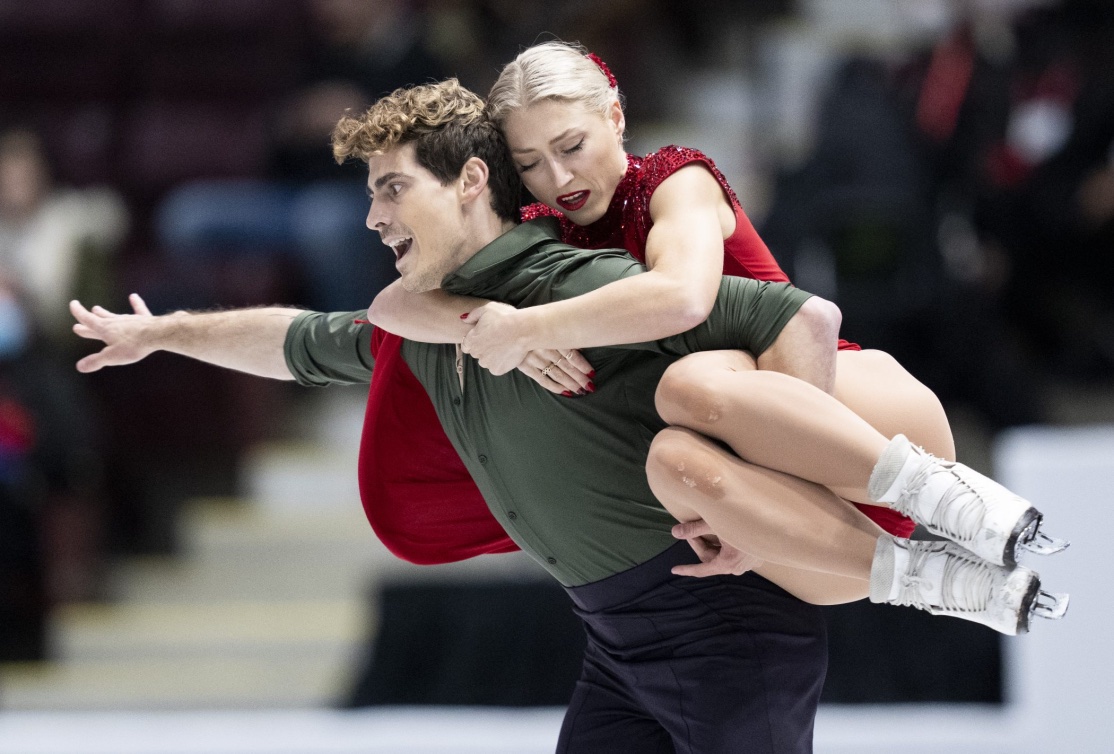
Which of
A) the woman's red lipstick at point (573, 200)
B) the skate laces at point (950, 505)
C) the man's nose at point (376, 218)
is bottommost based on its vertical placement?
the skate laces at point (950, 505)

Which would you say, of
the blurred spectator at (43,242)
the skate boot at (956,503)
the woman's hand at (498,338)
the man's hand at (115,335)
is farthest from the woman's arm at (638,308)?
the blurred spectator at (43,242)

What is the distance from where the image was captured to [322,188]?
267 inches

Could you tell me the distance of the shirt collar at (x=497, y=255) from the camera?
7.73 feet

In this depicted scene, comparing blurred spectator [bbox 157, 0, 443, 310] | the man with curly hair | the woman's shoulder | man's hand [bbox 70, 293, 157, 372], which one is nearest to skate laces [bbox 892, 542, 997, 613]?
the man with curly hair

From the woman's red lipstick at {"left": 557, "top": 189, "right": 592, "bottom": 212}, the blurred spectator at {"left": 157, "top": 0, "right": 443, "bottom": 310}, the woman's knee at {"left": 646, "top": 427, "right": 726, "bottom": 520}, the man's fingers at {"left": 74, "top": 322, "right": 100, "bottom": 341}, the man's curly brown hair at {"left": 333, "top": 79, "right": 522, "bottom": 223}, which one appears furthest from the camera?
the blurred spectator at {"left": 157, "top": 0, "right": 443, "bottom": 310}

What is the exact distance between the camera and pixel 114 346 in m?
2.77

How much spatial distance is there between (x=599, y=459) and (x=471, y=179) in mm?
512

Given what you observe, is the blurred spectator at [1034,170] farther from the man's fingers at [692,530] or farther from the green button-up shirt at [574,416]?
the man's fingers at [692,530]

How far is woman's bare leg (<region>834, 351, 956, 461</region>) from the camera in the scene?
2.38 meters

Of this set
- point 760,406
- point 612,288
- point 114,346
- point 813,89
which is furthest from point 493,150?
point 813,89

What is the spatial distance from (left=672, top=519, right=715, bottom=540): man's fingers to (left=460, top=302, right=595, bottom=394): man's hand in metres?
0.28

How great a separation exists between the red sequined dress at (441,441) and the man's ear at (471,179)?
160 millimetres

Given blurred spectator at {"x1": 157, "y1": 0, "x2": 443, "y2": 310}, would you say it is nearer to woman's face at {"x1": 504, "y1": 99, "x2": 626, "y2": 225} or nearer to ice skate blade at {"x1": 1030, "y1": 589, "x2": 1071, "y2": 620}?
woman's face at {"x1": 504, "y1": 99, "x2": 626, "y2": 225}

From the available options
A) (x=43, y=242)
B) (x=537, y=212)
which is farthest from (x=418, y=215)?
(x=43, y=242)
